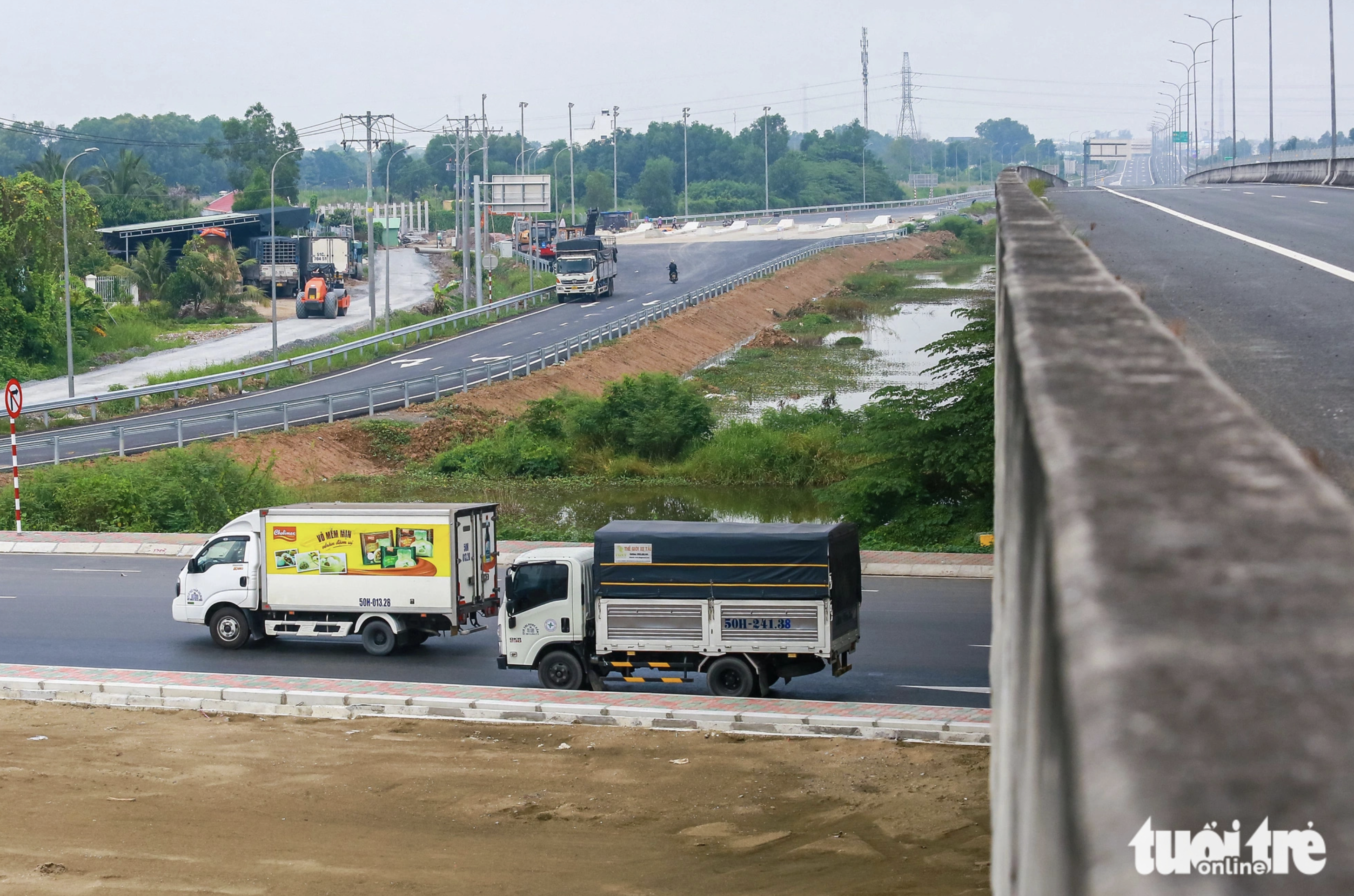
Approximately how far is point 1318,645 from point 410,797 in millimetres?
13326

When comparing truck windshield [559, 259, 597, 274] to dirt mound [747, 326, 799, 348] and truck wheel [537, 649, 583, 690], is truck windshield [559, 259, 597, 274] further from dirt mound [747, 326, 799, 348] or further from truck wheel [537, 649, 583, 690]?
truck wheel [537, 649, 583, 690]

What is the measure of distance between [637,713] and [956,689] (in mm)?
4527

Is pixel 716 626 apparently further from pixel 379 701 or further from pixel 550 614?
pixel 379 701

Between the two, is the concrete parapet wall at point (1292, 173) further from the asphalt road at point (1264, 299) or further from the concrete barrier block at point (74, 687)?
the concrete barrier block at point (74, 687)

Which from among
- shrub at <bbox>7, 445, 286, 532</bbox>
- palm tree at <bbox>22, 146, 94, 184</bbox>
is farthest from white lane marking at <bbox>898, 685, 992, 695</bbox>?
palm tree at <bbox>22, 146, 94, 184</bbox>

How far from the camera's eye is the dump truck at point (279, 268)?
87.0 metres

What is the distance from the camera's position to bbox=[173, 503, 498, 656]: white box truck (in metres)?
19.9

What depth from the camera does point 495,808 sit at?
13273 millimetres

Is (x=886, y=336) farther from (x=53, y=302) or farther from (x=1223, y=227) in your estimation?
(x=1223, y=227)

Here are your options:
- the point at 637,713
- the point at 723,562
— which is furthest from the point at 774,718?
the point at 723,562

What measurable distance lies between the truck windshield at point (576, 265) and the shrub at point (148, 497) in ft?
144

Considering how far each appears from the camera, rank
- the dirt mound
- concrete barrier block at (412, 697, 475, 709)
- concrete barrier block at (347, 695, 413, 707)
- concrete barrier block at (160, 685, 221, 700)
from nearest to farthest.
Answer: concrete barrier block at (412, 697, 475, 709) < concrete barrier block at (347, 695, 413, 707) < concrete barrier block at (160, 685, 221, 700) < the dirt mound

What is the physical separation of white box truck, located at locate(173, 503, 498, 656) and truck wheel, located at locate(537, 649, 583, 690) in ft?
8.44

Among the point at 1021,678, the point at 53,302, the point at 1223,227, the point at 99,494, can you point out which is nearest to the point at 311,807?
the point at 1021,678
